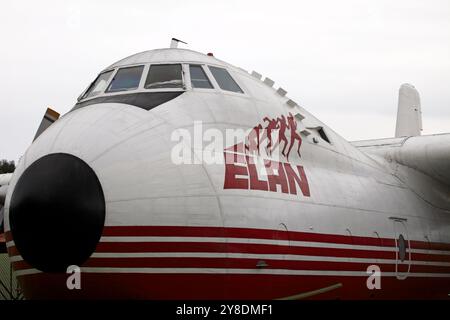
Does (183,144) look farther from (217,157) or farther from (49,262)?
(49,262)

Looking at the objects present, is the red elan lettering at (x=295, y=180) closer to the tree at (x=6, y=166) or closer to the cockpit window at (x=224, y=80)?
the cockpit window at (x=224, y=80)

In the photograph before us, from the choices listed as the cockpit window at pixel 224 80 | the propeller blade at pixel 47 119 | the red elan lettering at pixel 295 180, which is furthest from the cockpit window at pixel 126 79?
the propeller blade at pixel 47 119

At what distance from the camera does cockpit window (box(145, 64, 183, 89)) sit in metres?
8.30

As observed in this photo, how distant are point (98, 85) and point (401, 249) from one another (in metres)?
5.44

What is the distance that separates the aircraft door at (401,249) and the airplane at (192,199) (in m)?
0.05

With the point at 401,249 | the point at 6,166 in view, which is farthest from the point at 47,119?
the point at 6,166

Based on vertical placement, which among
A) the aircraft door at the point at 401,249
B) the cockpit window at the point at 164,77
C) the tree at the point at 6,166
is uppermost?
the tree at the point at 6,166

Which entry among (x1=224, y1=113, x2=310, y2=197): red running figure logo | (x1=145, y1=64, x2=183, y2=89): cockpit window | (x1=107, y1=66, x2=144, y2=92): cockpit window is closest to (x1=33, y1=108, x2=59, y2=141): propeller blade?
(x1=107, y1=66, x2=144, y2=92): cockpit window

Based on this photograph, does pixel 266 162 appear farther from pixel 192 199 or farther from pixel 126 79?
pixel 126 79

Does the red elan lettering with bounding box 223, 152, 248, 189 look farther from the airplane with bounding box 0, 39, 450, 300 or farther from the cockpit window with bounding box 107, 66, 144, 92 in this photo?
the cockpit window with bounding box 107, 66, 144, 92

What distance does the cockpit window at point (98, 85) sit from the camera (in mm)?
8711

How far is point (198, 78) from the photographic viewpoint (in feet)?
28.1

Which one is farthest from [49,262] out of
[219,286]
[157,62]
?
[157,62]

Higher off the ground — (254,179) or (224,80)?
(224,80)
